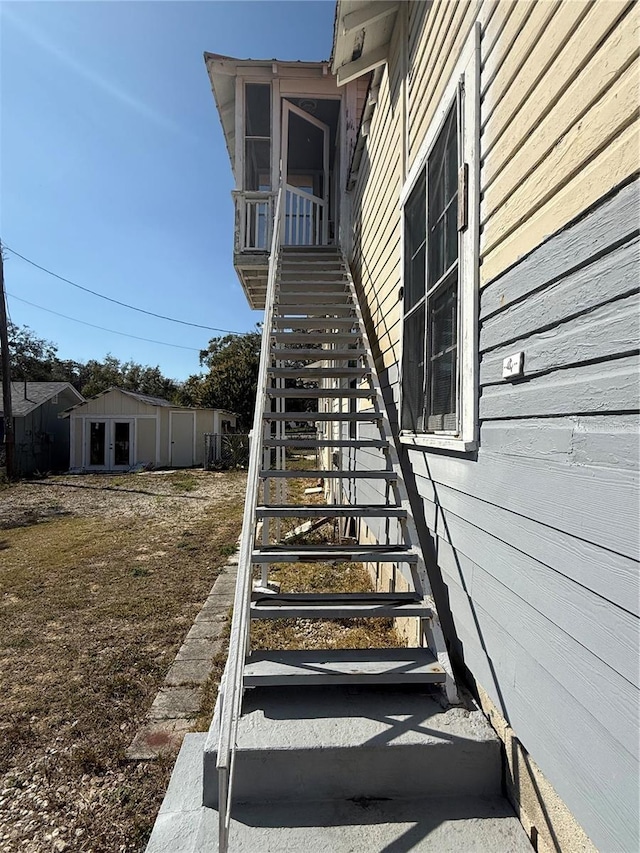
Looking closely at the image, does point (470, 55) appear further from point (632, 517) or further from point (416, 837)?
point (416, 837)

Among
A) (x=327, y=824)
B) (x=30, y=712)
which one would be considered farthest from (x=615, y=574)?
(x=30, y=712)

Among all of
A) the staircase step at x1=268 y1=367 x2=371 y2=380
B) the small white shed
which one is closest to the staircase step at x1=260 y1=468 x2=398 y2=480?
the staircase step at x1=268 y1=367 x2=371 y2=380

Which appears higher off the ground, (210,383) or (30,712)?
(210,383)

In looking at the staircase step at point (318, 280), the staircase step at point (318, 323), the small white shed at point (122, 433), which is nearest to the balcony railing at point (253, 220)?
→ the staircase step at point (318, 280)

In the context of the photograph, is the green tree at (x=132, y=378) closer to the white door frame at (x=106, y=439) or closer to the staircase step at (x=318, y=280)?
the white door frame at (x=106, y=439)

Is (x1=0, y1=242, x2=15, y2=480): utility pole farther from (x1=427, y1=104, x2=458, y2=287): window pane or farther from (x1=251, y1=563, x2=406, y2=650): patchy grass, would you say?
(x1=427, y1=104, x2=458, y2=287): window pane

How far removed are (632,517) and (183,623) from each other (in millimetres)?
3943

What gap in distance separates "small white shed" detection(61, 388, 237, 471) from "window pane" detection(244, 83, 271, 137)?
1379 cm

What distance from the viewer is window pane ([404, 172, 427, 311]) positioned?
3091 mm

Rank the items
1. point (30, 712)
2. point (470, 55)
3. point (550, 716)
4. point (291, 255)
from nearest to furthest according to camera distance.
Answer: point (550, 716) → point (470, 55) → point (30, 712) → point (291, 255)

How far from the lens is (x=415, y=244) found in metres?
3.30

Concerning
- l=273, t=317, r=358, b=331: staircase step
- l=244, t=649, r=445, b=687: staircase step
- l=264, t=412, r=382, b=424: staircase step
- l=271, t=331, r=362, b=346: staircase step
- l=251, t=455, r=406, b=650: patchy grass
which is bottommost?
l=251, t=455, r=406, b=650: patchy grass

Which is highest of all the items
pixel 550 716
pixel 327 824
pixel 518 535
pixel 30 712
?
pixel 518 535

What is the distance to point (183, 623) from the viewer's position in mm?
4176
